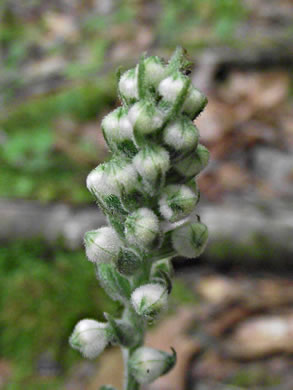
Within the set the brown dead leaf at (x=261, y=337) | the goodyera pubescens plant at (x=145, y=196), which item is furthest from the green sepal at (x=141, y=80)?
the brown dead leaf at (x=261, y=337)

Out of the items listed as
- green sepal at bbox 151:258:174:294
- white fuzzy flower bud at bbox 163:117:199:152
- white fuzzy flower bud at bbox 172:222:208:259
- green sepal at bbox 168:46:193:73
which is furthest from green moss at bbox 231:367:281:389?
green sepal at bbox 168:46:193:73

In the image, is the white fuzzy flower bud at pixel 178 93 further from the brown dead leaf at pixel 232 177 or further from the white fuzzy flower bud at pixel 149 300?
the brown dead leaf at pixel 232 177

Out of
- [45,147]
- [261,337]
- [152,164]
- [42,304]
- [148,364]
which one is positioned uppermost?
[45,147]

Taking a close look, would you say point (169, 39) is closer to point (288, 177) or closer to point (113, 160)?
point (288, 177)

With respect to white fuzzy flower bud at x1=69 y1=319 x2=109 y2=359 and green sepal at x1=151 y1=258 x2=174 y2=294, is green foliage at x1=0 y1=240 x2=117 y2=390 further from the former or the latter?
green sepal at x1=151 y1=258 x2=174 y2=294

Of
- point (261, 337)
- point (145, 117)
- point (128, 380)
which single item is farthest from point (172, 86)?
point (261, 337)

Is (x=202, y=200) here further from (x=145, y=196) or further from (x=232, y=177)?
(x=145, y=196)

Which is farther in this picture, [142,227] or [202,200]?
[202,200]
